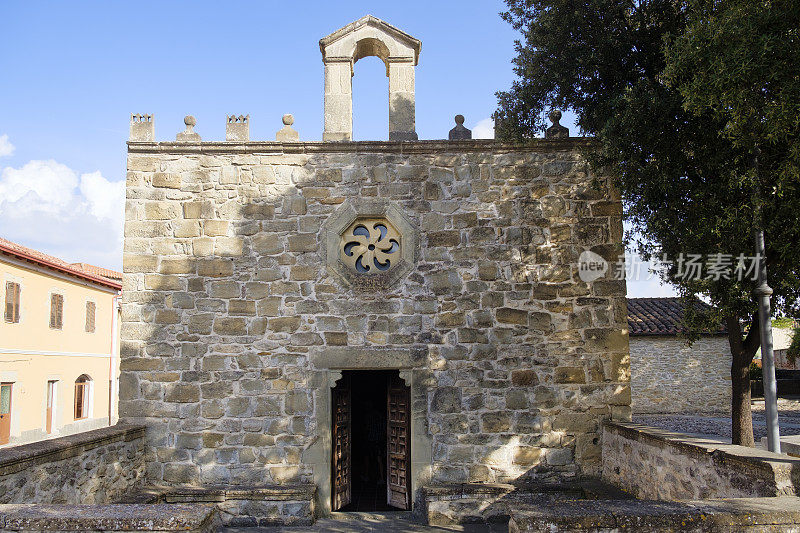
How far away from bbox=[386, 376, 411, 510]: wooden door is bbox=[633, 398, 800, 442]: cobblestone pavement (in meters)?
4.60

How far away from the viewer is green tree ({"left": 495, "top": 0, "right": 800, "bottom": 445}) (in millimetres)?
4902

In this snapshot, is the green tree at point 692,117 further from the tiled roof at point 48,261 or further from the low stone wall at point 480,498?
the tiled roof at point 48,261

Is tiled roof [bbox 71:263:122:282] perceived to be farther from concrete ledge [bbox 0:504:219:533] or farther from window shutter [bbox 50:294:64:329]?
concrete ledge [bbox 0:504:219:533]

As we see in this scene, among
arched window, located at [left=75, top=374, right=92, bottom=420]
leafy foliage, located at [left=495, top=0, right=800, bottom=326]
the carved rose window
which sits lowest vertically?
arched window, located at [left=75, top=374, right=92, bottom=420]

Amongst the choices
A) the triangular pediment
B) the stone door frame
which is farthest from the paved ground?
the triangular pediment

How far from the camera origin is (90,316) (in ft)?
70.7

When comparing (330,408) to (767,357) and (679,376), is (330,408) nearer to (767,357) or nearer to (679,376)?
(767,357)

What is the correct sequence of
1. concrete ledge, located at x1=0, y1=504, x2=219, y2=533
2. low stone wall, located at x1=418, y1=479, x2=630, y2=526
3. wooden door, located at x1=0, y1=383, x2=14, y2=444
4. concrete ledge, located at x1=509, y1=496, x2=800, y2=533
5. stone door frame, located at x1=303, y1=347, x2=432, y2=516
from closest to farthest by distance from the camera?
concrete ledge, located at x1=509, y1=496, x2=800, y2=533, concrete ledge, located at x1=0, y1=504, x2=219, y2=533, low stone wall, located at x1=418, y1=479, x2=630, y2=526, stone door frame, located at x1=303, y1=347, x2=432, y2=516, wooden door, located at x1=0, y1=383, x2=14, y2=444

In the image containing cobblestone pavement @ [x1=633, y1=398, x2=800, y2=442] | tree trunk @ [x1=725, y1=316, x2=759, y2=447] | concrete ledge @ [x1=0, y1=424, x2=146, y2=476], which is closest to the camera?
concrete ledge @ [x1=0, y1=424, x2=146, y2=476]

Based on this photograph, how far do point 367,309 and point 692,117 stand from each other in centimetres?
418

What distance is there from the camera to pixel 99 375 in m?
22.2

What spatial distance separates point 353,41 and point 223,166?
93.4 inches

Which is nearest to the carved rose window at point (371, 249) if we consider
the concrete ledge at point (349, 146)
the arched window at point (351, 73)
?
the concrete ledge at point (349, 146)

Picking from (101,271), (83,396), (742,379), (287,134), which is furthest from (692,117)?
(101,271)
